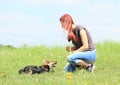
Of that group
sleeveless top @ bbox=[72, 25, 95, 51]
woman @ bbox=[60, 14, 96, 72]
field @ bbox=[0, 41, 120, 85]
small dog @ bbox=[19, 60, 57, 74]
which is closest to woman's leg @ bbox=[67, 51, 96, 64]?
woman @ bbox=[60, 14, 96, 72]

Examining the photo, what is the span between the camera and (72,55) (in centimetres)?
A: 1044

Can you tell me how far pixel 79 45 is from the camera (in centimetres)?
1051

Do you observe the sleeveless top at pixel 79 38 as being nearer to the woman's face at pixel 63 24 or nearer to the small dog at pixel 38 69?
the woman's face at pixel 63 24

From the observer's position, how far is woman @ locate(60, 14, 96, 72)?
1012 cm

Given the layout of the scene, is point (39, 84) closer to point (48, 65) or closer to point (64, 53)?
point (48, 65)

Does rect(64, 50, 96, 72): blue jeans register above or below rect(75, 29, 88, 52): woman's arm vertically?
below

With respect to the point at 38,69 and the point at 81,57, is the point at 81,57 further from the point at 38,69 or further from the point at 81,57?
the point at 38,69

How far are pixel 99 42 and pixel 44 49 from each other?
2098 mm

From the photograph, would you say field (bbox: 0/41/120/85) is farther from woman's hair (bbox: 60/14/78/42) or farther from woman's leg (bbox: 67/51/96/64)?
woman's hair (bbox: 60/14/78/42)

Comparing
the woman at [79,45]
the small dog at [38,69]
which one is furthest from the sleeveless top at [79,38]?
the small dog at [38,69]

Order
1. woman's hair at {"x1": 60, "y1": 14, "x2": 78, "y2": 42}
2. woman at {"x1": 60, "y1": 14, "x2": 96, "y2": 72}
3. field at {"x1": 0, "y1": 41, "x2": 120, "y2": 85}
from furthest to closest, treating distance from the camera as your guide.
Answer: field at {"x1": 0, "y1": 41, "x2": 120, "y2": 85}
woman at {"x1": 60, "y1": 14, "x2": 96, "y2": 72}
woman's hair at {"x1": 60, "y1": 14, "x2": 78, "y2": 42}

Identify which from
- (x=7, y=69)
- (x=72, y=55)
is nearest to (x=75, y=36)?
(x=72, y=55)

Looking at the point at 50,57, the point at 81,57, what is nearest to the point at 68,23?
the point at 81,57

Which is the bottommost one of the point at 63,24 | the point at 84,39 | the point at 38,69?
the point at 38,69
